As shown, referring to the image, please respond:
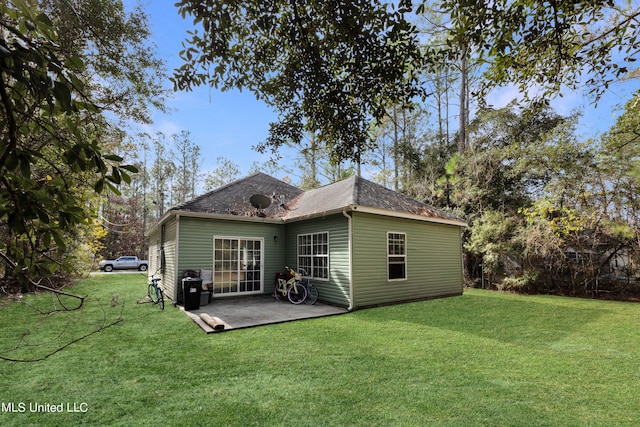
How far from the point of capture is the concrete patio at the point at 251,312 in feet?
20.1

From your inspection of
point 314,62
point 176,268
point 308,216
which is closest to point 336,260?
point 308,216

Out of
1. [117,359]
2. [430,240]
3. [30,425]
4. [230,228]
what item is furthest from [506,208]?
[30,425]

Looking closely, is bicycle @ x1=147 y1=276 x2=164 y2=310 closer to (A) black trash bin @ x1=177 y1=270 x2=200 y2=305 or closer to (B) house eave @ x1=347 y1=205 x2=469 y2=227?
(A) black trash bin @ x1=177 y1=270 x2=200 y2=305

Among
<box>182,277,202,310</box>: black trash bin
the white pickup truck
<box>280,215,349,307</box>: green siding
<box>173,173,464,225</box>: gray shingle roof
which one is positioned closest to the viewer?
<box>182,277,202,310</box>: black trash bin

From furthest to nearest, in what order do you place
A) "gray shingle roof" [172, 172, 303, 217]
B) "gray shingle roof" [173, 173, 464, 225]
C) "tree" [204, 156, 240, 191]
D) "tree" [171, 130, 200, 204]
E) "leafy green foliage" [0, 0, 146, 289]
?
"tree" [204, 156, 240, 191]
"tree" [171, 130, 200, 204]
"gray shingle roof" [172, 172, 303, 217]
"gray shingle roof" [173, 173, 464, 225]
"leafy green foliage" [0, 0, 146, 289]

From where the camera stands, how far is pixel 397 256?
29.0 ft

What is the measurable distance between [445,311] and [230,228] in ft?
20.4

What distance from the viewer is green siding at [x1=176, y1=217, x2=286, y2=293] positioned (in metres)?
8.37

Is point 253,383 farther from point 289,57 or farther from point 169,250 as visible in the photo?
point 169,250

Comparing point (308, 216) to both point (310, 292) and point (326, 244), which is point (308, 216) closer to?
point (326, 244)

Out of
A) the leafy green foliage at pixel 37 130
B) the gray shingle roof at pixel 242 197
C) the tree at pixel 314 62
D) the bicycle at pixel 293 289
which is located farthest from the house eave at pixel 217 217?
the leafy green foliage at pixel 37 130

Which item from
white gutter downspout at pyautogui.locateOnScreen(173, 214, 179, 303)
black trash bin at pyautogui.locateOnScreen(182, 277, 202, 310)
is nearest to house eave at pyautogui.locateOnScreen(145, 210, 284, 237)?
white gutter downspout at pyautogui.locateOnScreen(173, 214, 179, 303)

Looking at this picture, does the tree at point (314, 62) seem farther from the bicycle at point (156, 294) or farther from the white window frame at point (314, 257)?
the bicycle at point (156, 294)

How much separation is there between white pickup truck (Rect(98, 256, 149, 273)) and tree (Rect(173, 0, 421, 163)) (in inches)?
891
